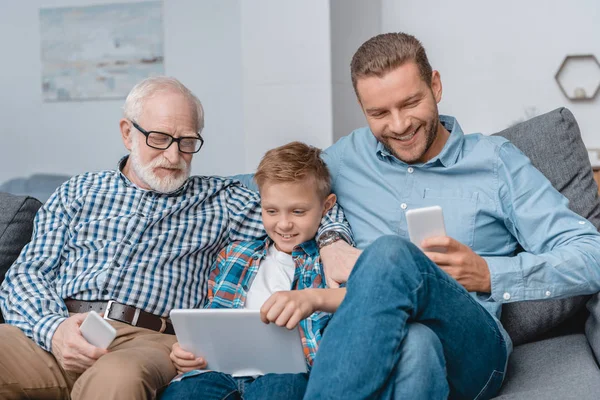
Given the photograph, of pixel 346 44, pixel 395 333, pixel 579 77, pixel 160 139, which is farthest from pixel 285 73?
pixel 395 333

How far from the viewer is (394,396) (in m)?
1.28

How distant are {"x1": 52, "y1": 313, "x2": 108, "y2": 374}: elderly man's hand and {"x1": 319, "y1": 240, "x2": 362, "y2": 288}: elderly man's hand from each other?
21.4 inches

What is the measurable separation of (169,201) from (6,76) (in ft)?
11.5

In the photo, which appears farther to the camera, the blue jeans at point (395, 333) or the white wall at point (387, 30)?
the white wall at point (387, 30)

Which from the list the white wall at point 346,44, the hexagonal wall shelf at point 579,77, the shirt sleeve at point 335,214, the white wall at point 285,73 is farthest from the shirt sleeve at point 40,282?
the hexagonal wall shelf at point 579,77

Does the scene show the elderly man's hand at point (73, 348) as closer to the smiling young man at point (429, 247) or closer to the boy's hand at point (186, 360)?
the boy's hand at point (186, 360)

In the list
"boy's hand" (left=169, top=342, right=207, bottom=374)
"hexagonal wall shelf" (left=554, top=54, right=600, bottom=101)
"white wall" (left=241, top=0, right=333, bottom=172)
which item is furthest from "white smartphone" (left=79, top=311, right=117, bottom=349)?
"hexagonal wall shelf" (left=554, top=54, right=600, bottom=101)

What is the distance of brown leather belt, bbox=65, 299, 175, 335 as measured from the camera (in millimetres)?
1762

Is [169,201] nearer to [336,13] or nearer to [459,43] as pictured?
[336,13]

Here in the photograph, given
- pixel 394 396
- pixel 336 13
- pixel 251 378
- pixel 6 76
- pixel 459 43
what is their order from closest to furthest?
pixel 394 396 → pixel 251 378 → pixel 336 13 → pixel 459 43 → pixel 6 76

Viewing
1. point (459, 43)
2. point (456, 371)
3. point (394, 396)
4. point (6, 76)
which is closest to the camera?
point (394, 396)

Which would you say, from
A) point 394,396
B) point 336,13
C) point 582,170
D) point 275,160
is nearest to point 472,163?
point 582,170

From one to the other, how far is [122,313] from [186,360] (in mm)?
272

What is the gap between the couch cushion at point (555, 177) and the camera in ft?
5.87
